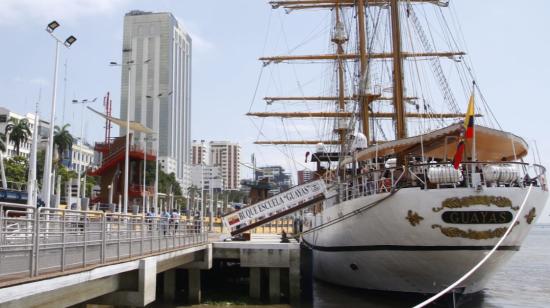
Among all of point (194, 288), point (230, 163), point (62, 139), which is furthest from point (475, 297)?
A: point (230, 163)

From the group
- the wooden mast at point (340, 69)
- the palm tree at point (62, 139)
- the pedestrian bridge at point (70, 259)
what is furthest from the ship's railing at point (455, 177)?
the palm tree at point (62, 139)

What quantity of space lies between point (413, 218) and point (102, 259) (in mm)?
10792

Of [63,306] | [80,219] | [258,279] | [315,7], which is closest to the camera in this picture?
[63,306]

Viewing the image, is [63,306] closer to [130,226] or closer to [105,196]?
[130,226]

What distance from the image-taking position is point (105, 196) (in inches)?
1929

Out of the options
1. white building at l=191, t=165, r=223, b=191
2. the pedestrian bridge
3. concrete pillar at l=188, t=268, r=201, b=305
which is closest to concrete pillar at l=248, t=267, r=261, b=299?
concrete pillar at l=188, t=268, r=201, b=305

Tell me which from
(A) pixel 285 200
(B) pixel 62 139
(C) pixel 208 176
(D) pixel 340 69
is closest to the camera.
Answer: (A) pixel 285 200

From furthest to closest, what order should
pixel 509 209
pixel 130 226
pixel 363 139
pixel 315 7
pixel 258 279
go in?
pixel 315 7, pixel 363 139, pixel 258 279, pixel 509 209, pixel 130 226

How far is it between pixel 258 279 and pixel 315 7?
27892mm

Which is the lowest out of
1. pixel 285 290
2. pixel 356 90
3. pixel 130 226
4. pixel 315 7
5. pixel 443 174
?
pixel 285 290

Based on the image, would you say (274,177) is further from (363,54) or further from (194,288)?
(194,288)

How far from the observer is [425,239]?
18.3 m

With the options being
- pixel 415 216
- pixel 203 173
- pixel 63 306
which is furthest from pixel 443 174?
pixel 203 173

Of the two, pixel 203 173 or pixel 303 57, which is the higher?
pixel 303 57
